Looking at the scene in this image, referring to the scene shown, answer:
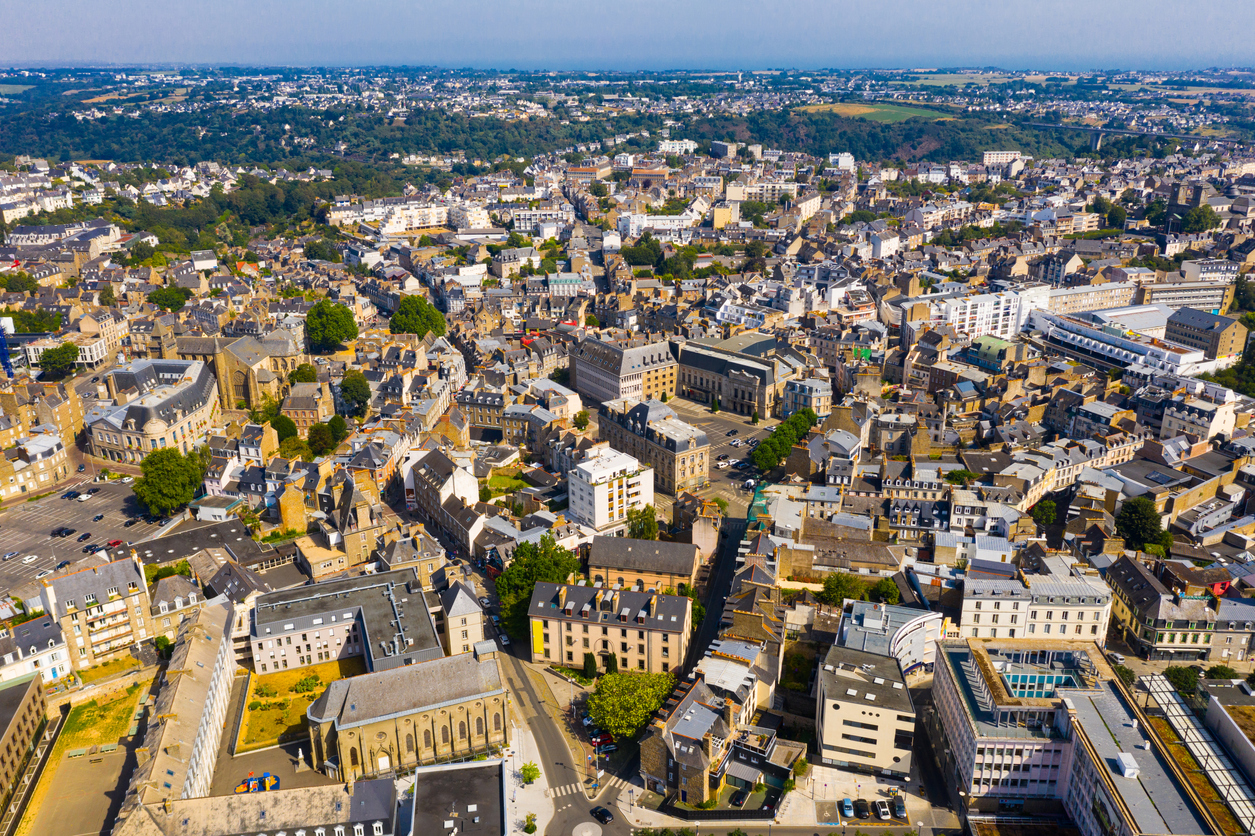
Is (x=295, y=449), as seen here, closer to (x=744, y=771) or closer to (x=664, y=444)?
(x=664, y=444)

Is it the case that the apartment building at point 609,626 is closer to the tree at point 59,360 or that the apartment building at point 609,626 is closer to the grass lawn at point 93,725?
the grass lawn at point 93,725

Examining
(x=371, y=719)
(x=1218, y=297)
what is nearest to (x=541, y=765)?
(x=371, y=719)

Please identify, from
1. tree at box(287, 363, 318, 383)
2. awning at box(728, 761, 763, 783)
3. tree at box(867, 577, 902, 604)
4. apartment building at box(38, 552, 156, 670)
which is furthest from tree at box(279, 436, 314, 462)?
tree at box(867, 577, 902, 604)

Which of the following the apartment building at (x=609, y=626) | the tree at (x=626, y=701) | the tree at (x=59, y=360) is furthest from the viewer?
the tree at (x=59, y=360)

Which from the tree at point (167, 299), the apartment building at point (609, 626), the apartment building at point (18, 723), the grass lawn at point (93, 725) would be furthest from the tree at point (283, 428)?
the tree at point (167, 299)

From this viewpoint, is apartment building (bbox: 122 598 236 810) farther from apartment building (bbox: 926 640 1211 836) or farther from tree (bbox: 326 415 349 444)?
apartment building (bbox: 926 640 1211 836)

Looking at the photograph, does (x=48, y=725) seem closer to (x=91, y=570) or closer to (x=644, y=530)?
(x=91, y=570)
